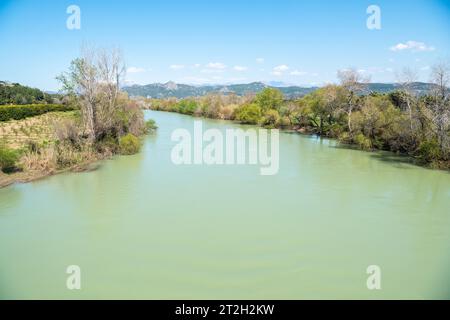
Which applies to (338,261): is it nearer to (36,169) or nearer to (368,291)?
(368,291)

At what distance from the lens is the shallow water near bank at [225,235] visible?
293 inches

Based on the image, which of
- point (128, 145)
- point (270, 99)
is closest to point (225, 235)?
point (128, 145)

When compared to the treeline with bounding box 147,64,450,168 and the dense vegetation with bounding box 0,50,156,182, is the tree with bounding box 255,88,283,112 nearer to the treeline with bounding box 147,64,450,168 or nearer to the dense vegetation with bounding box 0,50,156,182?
the treeline with bounding box 147,64,450,168

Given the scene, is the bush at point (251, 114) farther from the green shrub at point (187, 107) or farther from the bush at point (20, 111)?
the bush at point (20, 111)

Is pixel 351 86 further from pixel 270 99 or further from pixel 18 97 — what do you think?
pixel 18 97

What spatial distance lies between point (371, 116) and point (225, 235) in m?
19.6

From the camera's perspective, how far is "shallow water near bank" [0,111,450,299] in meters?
7.44

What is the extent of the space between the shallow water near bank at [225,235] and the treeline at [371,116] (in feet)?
9.32

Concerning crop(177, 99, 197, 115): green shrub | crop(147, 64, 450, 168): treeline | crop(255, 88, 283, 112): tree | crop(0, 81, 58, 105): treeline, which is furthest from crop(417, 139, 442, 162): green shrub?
crop(0, 81, 58, 105): treeline

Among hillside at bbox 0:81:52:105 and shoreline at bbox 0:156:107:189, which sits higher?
hillside at bbox 0:81:52:105

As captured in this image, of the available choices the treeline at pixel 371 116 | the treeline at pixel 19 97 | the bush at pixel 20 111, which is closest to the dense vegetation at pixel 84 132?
the bush at pixel 20 111

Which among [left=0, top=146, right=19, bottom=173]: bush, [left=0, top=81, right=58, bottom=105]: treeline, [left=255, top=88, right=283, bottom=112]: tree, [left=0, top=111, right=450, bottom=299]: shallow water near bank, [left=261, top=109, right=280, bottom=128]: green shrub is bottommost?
[left=0, top=111, right=450, bottom=299]: shallow water near bank

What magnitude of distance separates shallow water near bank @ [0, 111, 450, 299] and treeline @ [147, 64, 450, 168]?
2.84m

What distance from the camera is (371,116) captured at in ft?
83.4
